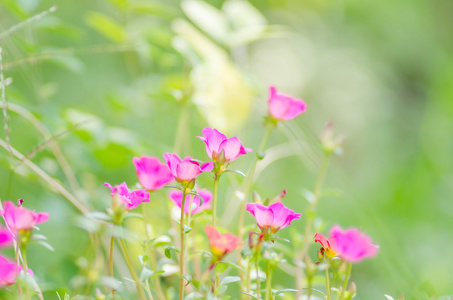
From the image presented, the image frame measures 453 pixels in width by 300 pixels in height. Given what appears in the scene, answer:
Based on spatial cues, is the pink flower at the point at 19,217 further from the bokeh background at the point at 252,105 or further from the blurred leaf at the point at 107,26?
the blurred leaf at the point at 107,26

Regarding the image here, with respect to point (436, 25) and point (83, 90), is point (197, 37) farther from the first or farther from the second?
point (436, 25)

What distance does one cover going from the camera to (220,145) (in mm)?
318

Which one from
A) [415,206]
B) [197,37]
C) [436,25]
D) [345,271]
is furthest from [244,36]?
[436,25]

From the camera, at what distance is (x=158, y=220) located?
68 centimetres

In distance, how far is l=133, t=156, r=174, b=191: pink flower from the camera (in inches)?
12.2

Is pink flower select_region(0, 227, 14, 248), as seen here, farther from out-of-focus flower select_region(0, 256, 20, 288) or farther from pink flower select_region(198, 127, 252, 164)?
pink flower select_region(198, 127, 252, 164)

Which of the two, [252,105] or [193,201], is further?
[252,105]

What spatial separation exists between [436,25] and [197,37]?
4.42 feet

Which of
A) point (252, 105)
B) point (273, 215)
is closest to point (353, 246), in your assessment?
point (273, 215)

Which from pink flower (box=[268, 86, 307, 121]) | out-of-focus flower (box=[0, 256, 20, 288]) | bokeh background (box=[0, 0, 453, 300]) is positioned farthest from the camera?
bokeh background (box=[0, 0, 453, 300])

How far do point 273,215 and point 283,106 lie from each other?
0.34 ft

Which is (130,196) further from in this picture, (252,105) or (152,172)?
(252,105)

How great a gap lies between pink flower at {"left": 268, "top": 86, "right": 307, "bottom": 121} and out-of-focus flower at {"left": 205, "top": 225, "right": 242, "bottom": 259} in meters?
0.11

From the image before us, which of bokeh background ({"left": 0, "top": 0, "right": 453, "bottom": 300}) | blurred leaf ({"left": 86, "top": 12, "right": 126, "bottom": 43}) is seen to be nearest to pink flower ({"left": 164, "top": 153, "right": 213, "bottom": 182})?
bokeh background ({"left": 0, "top": 0, "right": 453, "bottom": 300})
